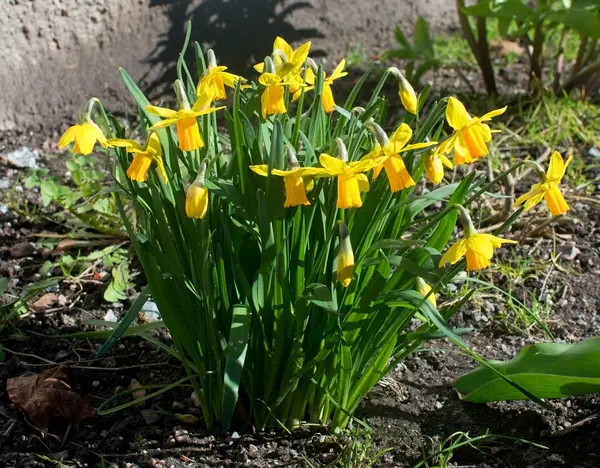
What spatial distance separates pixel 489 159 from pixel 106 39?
165 centimetres

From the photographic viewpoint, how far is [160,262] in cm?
164

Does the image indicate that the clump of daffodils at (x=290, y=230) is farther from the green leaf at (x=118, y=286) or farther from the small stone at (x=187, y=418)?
the green leaf at (x=118, y=286)

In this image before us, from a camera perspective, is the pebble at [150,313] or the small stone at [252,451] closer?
the small stone at [252,451]

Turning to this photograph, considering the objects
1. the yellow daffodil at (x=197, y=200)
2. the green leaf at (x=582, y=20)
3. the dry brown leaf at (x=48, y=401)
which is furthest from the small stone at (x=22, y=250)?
the green leaf at (x=582, y=20)

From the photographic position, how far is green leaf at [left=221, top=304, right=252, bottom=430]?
155 cm

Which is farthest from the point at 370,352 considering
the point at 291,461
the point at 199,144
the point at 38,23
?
the point at 38,23

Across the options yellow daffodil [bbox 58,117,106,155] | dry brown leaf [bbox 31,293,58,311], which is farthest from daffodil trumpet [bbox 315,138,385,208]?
dry brown leaf [bbox 31,293,58,311]

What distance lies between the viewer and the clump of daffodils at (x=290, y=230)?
142 cm

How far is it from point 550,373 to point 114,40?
2.40m

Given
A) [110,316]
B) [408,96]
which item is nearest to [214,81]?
[408,96]

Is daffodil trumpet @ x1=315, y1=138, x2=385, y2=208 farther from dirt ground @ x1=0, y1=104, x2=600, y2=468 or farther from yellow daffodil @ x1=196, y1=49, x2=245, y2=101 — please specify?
dirt ground @ x1=0, y1=104, x2=600, y2=468

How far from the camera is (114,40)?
134 inches

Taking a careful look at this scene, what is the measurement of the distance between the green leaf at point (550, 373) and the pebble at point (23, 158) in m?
1.97

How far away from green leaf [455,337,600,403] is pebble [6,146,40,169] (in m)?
1.97
